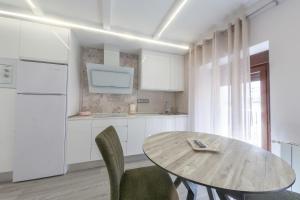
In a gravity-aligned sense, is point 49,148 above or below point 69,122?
below

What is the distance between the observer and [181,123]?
3.32 metres

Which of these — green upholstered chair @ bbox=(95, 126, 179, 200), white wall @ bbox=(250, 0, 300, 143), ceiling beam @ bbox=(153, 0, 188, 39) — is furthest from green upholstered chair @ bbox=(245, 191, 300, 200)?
ceiling beam @ bbox=(153, 0, 188, 39)

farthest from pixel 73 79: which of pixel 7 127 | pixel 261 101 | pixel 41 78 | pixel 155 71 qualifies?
pixel 261 101

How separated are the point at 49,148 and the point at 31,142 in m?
0.24

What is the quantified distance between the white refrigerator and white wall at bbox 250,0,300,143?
2829 mm

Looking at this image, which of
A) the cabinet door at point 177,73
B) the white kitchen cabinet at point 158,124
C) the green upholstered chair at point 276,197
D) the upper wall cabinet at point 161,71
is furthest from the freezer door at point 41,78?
the green upholstered chair at point 276,197

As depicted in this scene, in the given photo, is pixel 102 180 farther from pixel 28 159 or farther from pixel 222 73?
pixel 222 73

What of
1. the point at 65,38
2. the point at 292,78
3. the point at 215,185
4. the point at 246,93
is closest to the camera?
the point at 215,185

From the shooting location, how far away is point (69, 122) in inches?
94.3

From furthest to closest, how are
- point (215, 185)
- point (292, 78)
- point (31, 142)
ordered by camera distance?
point (31, 142) → point (292, 78) → point (215, 185)

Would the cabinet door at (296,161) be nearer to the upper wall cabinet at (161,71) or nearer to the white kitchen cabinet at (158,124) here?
the white kitchen cabinet at (158,124)

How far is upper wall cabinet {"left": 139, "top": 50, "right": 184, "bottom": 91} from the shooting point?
327 centimetres

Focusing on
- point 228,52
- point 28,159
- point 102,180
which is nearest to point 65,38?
point 28,159

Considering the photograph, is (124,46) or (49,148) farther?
(124,46)
